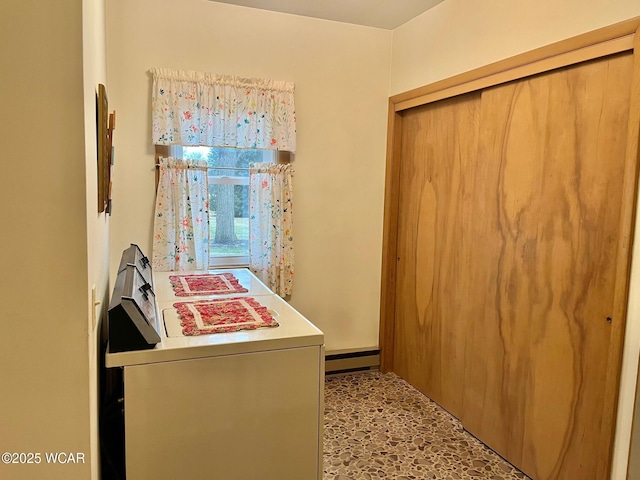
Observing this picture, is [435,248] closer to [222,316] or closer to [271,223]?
[271,223]

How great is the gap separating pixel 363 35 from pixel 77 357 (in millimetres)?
3127

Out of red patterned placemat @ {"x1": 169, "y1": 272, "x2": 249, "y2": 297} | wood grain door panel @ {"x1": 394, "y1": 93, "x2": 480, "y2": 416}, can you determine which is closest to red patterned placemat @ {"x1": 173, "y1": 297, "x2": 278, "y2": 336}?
red patterned placemat @ {"x1": 169, "y1": 272, "x2": 249, "y2": 297}

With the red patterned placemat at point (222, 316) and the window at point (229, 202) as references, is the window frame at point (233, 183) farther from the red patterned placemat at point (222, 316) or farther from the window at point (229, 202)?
the red patterned placemat at point (222, 316)

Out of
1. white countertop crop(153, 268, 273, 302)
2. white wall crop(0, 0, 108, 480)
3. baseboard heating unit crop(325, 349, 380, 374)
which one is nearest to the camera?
white wall crop(0, 0, 108, 480)

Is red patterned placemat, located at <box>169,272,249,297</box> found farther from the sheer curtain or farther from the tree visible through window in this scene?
the tree visible through window

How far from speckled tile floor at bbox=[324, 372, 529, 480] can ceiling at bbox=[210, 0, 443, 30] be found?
2677mm

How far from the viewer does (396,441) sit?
8.95 feet

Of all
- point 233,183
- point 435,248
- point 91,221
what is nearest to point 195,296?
point 91,221

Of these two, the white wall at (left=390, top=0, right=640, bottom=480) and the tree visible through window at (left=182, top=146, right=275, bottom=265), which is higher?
the white wall at (left=390, top=0, right=640, bottom=480)

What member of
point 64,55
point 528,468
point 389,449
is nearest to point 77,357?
point 64,55

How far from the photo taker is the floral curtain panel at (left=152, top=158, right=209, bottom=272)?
9.99 ft

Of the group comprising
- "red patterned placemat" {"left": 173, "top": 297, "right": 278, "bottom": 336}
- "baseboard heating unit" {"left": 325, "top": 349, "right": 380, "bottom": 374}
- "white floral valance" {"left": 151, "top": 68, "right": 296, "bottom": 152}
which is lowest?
"baseboard heating unit" {"left": 325, "top": 349, "right": 380, "bottom": 374}

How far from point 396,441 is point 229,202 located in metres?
1.92

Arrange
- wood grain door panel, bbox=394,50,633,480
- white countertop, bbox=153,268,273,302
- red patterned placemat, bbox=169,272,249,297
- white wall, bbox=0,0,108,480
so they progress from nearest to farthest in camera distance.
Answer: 1. white wall, bbox=0,0,108,480
2. wood grain door panel, bbox=394,50,633,480
3. white countertop, bbox=153,268,273,302
4. red patterned placemat, bbox=169,272,249,297
